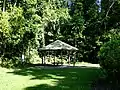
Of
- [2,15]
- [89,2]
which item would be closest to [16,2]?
[2,15]

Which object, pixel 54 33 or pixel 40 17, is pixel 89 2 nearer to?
pixel 54 33

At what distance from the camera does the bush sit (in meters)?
17.4

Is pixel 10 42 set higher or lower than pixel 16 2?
lower

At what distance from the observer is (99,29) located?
4466cm

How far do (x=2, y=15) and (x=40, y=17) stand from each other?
25.5ft

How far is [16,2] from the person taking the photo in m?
37.1

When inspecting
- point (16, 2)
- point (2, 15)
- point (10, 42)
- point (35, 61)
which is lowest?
point (35, 61)

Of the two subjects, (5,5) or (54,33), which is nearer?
(5,5)

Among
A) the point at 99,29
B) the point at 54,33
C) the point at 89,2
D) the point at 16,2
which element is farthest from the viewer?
the point at 89,2

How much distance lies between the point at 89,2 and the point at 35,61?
17190 millimetres

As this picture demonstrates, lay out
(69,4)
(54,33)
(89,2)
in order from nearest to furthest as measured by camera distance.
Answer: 1. (54,33)
2. (89,2)
3. (69,4)

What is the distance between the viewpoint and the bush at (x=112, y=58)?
57.0ft

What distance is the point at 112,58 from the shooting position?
17594mm

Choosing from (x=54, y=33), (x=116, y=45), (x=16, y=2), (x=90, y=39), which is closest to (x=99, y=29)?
(x=90, y=39)
